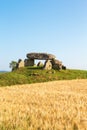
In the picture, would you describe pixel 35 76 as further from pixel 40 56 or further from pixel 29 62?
pixel 29 62

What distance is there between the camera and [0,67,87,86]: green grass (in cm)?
4281

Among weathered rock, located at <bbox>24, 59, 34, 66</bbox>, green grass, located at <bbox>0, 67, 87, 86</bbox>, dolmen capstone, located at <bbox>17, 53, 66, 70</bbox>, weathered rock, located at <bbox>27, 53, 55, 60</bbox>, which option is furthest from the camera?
weathered rock, located at <bbox>24, 59, 34, 66</bbox>

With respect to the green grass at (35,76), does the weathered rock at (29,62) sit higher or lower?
higher

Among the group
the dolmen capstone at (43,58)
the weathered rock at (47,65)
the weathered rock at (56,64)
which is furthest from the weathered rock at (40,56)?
the weathered rock at (47,65)

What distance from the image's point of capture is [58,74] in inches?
1967

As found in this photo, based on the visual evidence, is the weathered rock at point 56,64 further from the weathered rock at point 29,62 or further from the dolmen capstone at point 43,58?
the weathered rock at point 29,62

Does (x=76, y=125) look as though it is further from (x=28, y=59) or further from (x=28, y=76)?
(x=28, y=59)

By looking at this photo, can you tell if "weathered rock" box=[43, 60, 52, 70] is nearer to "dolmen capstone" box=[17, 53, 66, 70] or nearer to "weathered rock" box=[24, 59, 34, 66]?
"dolmen capstone" box=[17, 53, 66, 70]

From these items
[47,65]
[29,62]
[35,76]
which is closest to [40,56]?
[29,62]

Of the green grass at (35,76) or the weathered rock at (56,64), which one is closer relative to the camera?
the green grass at (35,76)

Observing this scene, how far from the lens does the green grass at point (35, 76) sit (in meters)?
42.8

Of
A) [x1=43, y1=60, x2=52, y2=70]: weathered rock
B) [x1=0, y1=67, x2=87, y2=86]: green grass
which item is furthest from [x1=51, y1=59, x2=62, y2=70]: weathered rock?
[x1=0, y1=67, x2=87, y2=86]: green grass

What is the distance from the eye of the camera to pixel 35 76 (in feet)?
152

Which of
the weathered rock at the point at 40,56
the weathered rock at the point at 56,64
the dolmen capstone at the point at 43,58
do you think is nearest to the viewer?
the weathered rock at the point at 56,64
